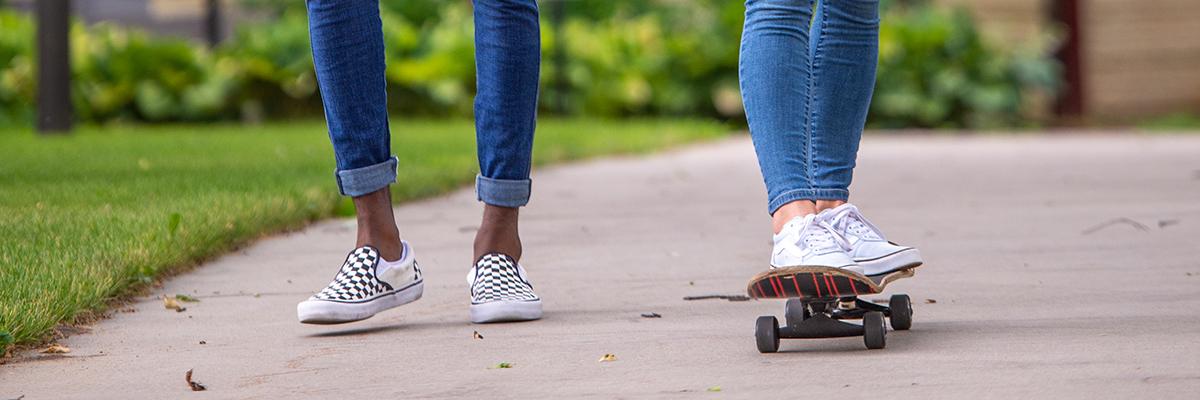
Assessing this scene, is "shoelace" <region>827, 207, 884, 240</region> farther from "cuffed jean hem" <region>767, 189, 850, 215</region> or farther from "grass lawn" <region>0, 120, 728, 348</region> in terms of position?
"grass lawn" <region>0, 120, 728, 348</region>

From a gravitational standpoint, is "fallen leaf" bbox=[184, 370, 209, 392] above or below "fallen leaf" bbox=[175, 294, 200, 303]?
above

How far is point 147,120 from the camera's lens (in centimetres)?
1145

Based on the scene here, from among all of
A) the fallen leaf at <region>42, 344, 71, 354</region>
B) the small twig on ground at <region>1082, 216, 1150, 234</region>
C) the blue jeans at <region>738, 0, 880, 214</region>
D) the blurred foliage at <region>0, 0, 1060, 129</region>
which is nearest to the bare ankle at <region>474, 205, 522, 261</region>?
the blue jeans at <region>738, 0, 880, 214</region>

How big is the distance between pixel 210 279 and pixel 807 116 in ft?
4.84

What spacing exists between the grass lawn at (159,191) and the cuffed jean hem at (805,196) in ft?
4.00

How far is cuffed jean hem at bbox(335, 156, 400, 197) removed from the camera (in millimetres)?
3111

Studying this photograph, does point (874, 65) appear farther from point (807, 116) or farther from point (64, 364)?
point (64, 364)

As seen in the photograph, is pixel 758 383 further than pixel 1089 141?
No

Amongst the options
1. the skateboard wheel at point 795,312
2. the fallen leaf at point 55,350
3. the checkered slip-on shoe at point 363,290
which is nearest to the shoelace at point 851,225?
the skateboard wheel at point 795,312

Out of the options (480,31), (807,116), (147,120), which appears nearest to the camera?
(807,116)

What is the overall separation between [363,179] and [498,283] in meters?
0.31

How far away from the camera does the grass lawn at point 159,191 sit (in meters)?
3.23

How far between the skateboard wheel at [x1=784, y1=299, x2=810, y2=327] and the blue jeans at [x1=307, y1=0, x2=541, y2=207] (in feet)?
2.43

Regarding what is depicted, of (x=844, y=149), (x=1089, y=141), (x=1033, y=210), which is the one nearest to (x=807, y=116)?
(x=844, y=149)
